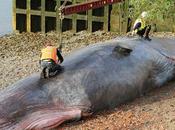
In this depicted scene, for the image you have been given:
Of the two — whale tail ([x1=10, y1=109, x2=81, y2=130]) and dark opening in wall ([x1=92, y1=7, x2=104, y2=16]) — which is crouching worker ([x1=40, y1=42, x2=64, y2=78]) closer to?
whale tail ([x1=10, y1=109, x2=81, y2=130])

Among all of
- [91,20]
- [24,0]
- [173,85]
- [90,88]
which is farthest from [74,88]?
[24,0]

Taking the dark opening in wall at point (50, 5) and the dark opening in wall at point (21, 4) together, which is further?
the dark opening in wall at point (21, 4)

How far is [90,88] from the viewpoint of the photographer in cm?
1327

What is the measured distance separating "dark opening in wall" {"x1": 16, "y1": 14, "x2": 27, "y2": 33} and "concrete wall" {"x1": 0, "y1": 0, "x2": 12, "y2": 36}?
2297 millimetres

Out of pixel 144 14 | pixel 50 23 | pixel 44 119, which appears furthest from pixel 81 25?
pixel 44 119

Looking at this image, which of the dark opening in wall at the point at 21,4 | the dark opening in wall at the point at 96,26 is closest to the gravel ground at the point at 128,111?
the dark opening in wall at the point at 96,26

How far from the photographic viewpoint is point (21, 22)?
2586 cm

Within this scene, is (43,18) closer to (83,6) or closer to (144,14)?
(83,6)

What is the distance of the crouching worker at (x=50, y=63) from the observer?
1334 centimetres

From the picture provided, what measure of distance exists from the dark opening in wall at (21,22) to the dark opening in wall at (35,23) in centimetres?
47

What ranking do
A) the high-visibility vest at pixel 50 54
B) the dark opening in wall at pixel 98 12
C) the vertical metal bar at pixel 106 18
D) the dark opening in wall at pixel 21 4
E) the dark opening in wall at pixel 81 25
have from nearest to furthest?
1. the high-visibility vest at pixel 50 54
2. the vertical metal bar at pixel 106 18
3. the dark opening in wall at pixel 98 12
4. the dark opening in wall at pixel 81 25
5. the dark opening in wall at pixel 21 4

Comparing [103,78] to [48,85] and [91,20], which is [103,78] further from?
[91,20]

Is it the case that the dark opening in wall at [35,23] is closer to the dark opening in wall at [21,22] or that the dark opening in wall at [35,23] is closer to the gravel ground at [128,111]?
the dark opening in wall at [21,22]

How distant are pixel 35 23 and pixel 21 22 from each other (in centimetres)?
82
